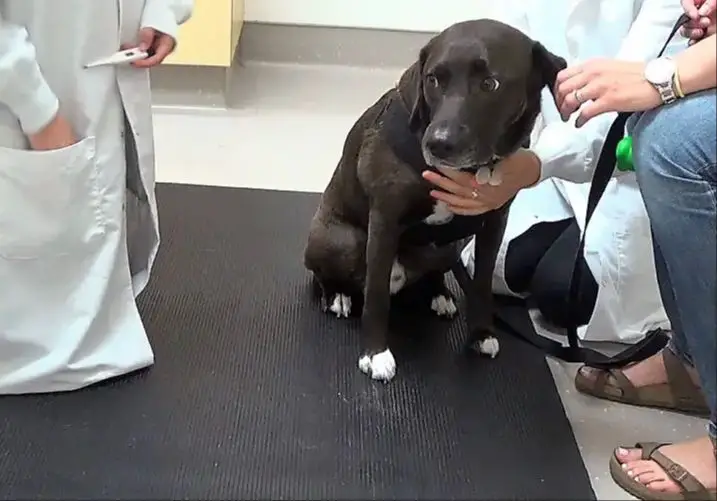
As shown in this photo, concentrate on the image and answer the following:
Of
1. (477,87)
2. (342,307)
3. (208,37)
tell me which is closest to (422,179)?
(477,87)

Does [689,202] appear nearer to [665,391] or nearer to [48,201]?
[665,391]

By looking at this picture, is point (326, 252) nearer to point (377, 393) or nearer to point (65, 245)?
point (377, 393)

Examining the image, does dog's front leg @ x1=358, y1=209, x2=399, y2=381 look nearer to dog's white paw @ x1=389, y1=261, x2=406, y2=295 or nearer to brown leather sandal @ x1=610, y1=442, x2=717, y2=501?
dog's white paw @ x1=389, y1=261, x2=406, y2=295

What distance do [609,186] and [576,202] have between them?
0.10 metres

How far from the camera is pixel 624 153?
1664 mm

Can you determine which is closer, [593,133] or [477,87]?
[477,87]

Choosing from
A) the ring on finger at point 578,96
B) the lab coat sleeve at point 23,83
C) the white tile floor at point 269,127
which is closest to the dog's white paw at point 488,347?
the white tile floor at point 269,127

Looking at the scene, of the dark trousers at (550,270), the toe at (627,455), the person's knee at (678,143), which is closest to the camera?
the person's knee at (678,143)

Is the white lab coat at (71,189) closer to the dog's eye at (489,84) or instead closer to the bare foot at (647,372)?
the dog's eye at (489,84)

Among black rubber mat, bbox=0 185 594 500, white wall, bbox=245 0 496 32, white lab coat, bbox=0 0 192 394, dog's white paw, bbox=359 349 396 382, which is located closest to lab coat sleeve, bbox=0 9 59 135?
white lab coat, bbox=0 0 192 394

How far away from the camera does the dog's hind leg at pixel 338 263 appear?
1.96 meters

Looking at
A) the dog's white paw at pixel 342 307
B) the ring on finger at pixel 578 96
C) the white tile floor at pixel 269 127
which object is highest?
the ring on finger at pixel 578 96

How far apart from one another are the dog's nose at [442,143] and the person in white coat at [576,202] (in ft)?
0.38

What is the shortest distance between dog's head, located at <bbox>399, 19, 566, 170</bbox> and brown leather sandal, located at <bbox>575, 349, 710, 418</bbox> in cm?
50
